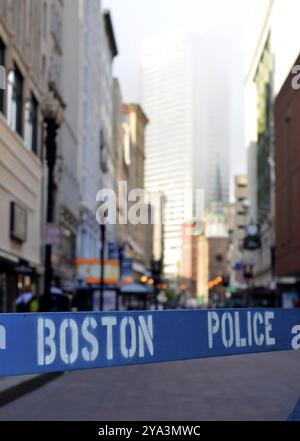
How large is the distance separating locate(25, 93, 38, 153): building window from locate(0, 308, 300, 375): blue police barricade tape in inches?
1080

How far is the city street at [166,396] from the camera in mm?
10984

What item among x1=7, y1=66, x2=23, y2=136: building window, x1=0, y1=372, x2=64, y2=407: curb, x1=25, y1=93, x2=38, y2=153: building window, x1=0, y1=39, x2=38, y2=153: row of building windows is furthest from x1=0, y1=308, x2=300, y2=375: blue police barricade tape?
x1=25, y1=93, x2=38, y2=153: building window

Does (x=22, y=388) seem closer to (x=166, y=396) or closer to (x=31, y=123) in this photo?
(x=166, y=396)

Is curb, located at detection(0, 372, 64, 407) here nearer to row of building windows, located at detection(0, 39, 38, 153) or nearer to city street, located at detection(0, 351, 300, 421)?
city street, located at detection(0, 351, 300, 421)

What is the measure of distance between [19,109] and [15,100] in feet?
2.81

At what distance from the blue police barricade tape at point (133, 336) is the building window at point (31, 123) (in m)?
27.4

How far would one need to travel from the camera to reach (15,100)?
101ft

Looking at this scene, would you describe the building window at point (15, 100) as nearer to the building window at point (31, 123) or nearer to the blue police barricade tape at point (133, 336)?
the building window at point (31, 123)

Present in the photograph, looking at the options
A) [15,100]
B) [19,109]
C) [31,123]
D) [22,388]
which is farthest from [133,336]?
[31,123]

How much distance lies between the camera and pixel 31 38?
3541 cm

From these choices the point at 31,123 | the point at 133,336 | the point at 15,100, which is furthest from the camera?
the point at 31,123

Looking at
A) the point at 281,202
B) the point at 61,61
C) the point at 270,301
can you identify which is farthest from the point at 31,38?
the point at 270,301

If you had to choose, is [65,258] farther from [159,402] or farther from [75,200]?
[159,402]

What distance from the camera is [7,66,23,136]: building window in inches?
1151
